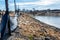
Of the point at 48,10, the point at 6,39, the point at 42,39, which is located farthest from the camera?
the point at 48,10

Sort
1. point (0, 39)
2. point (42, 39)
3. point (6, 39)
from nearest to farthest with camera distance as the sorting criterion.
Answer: point (0, 39) → point (6, 39) → point (42, 39)

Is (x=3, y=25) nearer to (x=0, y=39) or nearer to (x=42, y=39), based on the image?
(x=0, y=39)

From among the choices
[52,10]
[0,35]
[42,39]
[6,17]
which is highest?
[6,17]

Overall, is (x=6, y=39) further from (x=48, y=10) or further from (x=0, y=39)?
(x=48, y=10)

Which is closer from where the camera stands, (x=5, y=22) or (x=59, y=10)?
(x=5, y=22)

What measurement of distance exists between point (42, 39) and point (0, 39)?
9.93 feet

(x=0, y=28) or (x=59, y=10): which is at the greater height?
(x=0, y=28)

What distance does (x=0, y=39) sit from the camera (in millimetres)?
10117

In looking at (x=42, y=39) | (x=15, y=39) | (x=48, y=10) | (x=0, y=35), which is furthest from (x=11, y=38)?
(x=48, y=10)

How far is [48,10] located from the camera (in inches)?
7756

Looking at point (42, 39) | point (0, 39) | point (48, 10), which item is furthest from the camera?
point (48, 10)

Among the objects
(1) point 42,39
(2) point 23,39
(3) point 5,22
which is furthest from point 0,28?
(1) point 42,39

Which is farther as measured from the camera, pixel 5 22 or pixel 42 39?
pixel 42 39

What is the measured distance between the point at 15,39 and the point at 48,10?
613 ft
